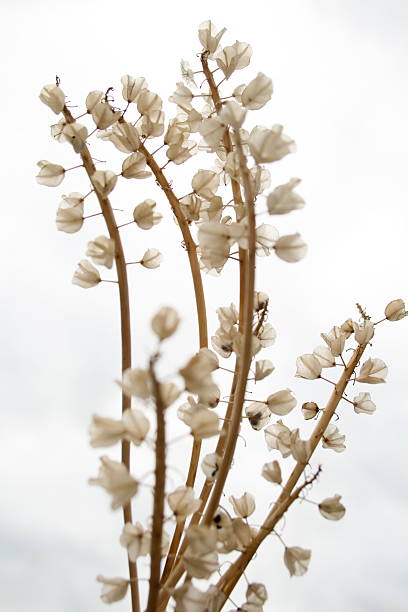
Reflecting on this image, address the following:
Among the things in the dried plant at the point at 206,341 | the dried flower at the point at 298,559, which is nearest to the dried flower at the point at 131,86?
the dried plant at the point at 206,341

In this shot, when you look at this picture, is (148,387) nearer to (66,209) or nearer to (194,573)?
(194,573)

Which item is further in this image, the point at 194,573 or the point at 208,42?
the point at 208,42

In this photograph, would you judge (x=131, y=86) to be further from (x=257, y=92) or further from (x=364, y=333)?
(x=364, y=333)

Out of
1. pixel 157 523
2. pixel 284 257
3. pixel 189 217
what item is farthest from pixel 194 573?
pixel 189 217

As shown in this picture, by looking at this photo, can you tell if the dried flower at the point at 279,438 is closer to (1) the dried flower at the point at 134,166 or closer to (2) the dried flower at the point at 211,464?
(2) the dried flower at the point at 211,464

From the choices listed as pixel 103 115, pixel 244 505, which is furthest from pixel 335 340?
pixel 103 115

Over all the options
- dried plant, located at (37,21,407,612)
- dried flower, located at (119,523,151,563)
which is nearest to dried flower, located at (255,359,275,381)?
dried plant, located at (37,21,407,612)

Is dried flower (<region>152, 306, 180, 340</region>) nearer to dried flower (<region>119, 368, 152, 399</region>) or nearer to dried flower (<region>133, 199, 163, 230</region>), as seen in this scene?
dried flower (<region>119, 368, 152, 399</region>)
